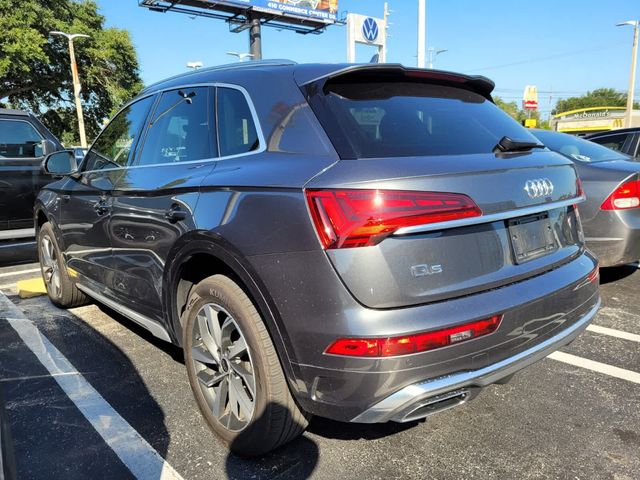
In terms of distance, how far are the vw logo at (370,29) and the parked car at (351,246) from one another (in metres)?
15.6

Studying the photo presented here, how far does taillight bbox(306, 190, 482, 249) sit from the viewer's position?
1.83 meters

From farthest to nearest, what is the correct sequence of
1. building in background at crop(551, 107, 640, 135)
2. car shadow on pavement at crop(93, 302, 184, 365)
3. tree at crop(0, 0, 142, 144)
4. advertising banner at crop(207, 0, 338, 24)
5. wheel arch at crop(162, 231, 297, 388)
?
building in background at crop(551, 107, 640, 135)
advertising banner at crop(207, 0, 338, 24)
tree at crop(0, 0, 142, 144)
car shadow on pavement at crop(93, 302, 184, 365)
wheel arch at crop(162, 231, 297, 388)

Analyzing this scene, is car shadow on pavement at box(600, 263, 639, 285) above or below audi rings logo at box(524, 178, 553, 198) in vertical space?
below

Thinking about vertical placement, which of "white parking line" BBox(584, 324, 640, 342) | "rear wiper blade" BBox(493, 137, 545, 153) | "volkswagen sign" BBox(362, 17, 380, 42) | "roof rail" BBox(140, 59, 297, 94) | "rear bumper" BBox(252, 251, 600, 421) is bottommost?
"white parking line" BBox(584, 324, 640, 342)

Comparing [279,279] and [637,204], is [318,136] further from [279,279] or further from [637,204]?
[637,204]

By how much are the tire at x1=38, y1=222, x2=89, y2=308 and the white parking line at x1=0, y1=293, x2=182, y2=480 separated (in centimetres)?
54

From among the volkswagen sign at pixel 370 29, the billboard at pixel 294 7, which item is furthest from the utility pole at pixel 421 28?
the billboard at pixel 294 7

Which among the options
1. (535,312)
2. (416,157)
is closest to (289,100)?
(416,157)

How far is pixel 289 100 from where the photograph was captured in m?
2.27

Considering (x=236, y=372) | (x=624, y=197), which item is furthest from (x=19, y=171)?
(x=624, y=197)

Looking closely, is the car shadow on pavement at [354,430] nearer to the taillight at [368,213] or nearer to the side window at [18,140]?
the taillight at [368,213]

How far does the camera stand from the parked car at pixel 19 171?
664 cm

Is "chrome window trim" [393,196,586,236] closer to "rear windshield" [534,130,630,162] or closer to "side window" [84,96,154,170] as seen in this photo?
"side window" [84,96,154,170]

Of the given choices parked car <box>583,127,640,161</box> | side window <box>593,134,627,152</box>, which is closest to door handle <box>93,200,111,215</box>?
parked car <box>583,127,640,161</box>
